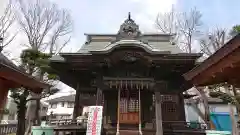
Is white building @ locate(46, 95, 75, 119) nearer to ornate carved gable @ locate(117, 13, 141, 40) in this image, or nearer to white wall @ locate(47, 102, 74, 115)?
white wall @ locate(47, 102, 74, 115)

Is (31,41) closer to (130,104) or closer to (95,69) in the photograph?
(95,69)

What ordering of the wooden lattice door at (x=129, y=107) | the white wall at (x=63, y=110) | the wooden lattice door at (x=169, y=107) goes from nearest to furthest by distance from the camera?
the wooden lattice door at (x=129, y=107) → the wooden lattice door at (x=169, y=107) → the white wall at (x=63, y=110)

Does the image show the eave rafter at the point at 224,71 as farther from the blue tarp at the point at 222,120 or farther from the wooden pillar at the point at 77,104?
the blue tarp at the point at 222,120

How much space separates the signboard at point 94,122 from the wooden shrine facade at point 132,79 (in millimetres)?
1996

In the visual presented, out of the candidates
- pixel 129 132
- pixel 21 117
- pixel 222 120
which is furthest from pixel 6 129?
pixel 222 120

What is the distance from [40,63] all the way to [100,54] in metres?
6.25

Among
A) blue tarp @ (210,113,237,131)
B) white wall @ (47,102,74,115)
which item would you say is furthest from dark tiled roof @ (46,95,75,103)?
blue tarp @ (210,113,237,131)

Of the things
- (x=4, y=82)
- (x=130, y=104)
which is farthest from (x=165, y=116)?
(x=4, y=82)

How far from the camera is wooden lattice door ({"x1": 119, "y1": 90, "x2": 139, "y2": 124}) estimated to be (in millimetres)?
10773

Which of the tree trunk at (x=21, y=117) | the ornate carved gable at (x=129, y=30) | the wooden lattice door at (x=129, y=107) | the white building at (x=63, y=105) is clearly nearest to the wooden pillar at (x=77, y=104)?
the wooden lattice door at (x=129, y=107)

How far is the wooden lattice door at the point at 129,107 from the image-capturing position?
10.8 meters

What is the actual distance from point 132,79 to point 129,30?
3.03 m

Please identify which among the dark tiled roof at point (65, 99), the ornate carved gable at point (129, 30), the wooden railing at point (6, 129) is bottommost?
the wooden railing at point (6, 129)

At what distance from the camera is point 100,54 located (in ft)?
31.6
